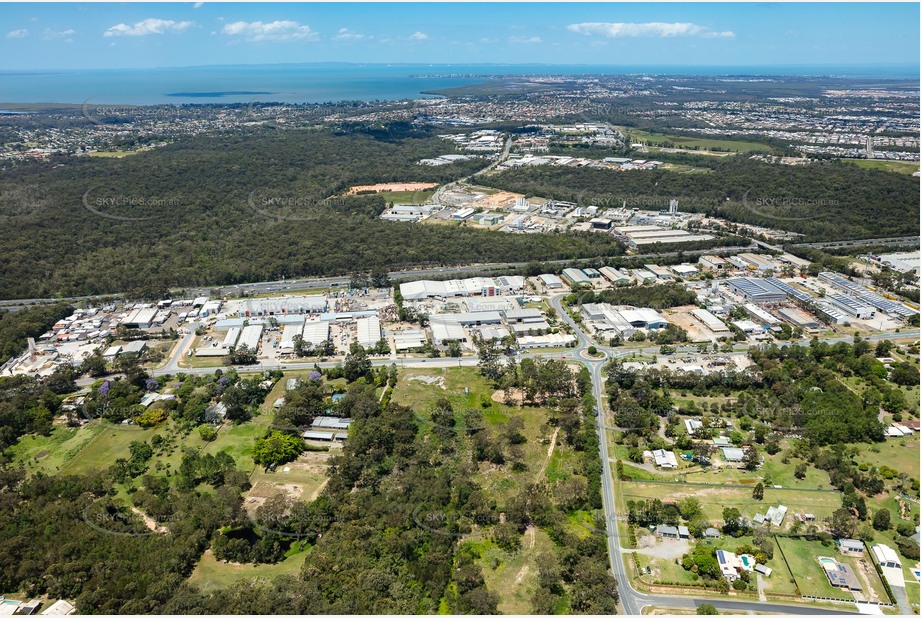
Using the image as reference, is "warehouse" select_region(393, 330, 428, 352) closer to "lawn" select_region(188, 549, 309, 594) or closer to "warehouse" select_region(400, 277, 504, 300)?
"warehouse" select_region(400, 277, 504, 300)

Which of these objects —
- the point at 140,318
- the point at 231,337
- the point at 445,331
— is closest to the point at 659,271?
the point at 445,331

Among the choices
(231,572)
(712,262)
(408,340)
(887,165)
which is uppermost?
(887,165)

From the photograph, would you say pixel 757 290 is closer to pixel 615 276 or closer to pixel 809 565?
pixel 615 276

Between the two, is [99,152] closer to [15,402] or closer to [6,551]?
[15,402]

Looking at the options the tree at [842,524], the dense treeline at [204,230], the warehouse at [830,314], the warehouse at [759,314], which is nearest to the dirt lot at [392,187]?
the dense treeline at [204,230]

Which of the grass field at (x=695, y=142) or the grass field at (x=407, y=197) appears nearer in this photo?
the grass field at (x=407, y=197)

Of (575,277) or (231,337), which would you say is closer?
(231,337)

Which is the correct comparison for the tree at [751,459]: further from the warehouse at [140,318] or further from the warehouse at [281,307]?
the warehouse at [140,318]
